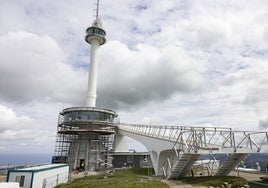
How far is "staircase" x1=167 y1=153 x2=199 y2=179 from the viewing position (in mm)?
25078

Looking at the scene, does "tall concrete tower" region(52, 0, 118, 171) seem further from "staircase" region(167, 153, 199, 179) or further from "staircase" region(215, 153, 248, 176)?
"staircase" region(215, 153, 248, 176)

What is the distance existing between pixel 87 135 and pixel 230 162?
118ft

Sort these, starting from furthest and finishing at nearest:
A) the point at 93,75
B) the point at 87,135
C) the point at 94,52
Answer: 1. the point at 94,52
2. the point at 93,75
3. the point at 87,135

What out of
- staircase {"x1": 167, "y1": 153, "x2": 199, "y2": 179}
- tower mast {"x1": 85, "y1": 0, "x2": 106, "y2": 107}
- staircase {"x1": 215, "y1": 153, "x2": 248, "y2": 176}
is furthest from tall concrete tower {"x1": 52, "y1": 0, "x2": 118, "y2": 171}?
staircase {"x1": 215, "y1": 153, "x2": 248, "y2": 176}

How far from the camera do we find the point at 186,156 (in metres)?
24.9

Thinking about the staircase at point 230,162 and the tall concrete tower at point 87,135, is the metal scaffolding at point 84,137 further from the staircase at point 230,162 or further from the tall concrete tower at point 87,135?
the staircase at point 230,162

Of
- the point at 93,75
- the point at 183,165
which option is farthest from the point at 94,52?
the point at 183,165

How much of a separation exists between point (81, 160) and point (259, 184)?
41.9 metres

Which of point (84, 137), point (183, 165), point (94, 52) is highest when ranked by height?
point (94, 52)

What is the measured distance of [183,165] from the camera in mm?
26188

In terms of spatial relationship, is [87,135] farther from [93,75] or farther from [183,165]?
[183,165]

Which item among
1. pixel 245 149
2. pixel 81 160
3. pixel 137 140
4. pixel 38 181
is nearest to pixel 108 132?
pixel 81 160

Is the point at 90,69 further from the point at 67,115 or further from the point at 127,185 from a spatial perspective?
the point at 127,185

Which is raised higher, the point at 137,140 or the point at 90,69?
the point at 90,69
